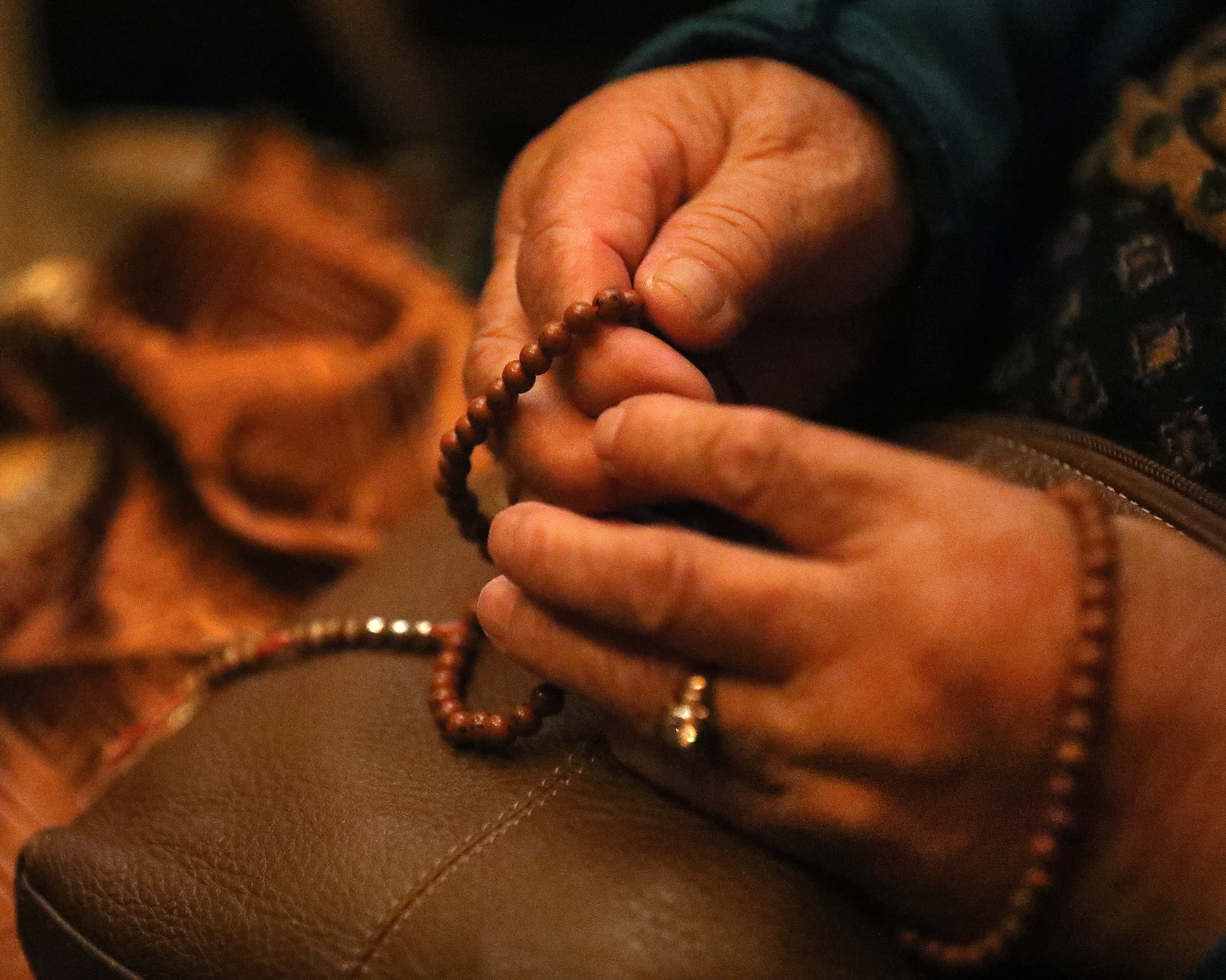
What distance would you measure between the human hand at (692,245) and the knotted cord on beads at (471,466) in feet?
0.04

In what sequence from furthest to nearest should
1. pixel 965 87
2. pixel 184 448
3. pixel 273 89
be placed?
pixel 273 89, pixel 184 448, pixel 965 87

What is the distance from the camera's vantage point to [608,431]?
0.39 m

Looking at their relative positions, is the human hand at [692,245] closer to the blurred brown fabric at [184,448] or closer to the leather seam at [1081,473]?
the leather seam at [1081,473]

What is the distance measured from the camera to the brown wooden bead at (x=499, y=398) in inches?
17.7

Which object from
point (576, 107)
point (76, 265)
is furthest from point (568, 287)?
point (76, 265)

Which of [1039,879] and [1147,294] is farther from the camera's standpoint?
[1147,294]

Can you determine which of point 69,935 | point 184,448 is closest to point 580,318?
point 69,935

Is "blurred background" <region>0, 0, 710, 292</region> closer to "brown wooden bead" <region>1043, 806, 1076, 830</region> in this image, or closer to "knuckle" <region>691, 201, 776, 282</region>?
"knuckle" <region>691, 201, 776, 282</region>

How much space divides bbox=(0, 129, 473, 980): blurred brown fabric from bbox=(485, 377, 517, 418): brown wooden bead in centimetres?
33

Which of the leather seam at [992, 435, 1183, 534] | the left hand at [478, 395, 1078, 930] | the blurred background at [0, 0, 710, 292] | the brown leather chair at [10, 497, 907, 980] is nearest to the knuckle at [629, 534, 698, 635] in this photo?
the left hand at [478, 395, 1078, 930]

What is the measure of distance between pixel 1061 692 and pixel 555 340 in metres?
0.25

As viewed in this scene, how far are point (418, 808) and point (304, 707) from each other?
11 cm

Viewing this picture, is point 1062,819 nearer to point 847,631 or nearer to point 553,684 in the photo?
point 847,631

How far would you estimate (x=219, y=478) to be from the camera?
2.83 feet
